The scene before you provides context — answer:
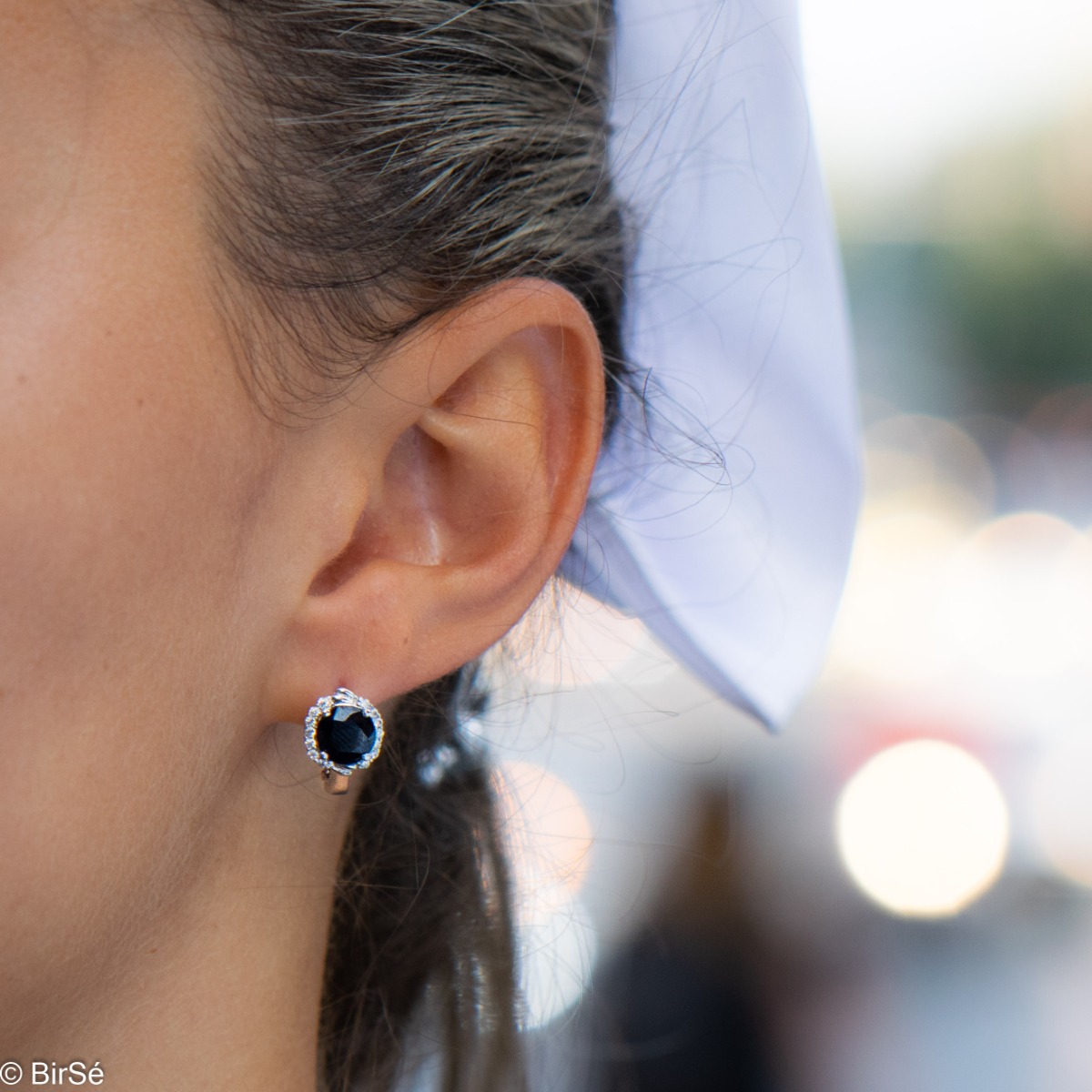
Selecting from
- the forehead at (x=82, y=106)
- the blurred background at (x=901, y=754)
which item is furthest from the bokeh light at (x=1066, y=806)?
the forehead at (x=82, y=106)

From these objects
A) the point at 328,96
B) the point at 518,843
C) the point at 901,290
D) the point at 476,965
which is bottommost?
the point at 476,965

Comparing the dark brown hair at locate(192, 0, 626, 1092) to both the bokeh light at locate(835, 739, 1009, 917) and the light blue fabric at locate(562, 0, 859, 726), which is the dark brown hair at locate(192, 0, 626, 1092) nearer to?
the light blue fabric at locate(562, 0, 859, 726)

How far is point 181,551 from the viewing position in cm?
83

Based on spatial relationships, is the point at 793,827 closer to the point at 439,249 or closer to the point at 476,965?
the point at 476,965

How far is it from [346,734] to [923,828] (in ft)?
13.4

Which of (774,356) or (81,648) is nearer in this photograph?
(81,648)

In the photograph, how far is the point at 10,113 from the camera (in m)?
0.79

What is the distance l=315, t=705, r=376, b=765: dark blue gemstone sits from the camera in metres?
0.92

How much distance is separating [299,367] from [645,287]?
0.42 metres

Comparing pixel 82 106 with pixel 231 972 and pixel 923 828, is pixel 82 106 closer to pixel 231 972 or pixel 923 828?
pixel 231 972

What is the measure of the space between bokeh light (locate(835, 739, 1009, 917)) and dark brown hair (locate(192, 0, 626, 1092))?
136 inches

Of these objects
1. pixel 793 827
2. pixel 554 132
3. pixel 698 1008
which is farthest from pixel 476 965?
pixel 793 827

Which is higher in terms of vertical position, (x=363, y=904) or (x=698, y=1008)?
(x=363, y=904)

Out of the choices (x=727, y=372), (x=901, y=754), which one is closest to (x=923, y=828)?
(x=901, y=754)
